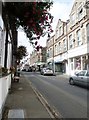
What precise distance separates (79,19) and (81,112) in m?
33.3

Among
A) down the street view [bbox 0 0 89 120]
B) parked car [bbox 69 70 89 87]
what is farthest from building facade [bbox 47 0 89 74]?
parked car [bbox 69 70 89 87]

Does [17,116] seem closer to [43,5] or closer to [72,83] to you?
[43,5]

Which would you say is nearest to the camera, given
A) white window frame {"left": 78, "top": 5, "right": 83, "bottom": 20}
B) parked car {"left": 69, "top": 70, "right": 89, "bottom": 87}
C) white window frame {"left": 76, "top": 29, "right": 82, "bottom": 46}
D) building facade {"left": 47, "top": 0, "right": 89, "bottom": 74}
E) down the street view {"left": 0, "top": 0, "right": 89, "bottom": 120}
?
down the street view {"left": 0, "top": 0, "right": 89, "bottom": 120}

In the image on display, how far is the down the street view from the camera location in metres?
6.82

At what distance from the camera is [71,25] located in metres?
46.2

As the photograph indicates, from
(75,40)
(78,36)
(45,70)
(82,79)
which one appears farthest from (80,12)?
(82,79)

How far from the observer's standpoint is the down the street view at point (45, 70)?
6.82 metres

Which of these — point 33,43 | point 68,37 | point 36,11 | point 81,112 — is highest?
point 68,37

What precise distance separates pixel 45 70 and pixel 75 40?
23.6 ft

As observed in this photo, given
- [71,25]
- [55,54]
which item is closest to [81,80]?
[71,25]

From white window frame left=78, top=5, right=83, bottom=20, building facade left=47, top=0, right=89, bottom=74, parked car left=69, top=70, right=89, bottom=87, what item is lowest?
parked car left=69, top=70, right=89, bottom=87

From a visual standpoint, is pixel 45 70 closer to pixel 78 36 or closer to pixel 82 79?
pixel 78 36

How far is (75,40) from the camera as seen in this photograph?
43062mm

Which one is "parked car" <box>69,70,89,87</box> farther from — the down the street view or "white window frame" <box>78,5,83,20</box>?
"white window frame" <box>78,5,83,20</box>
